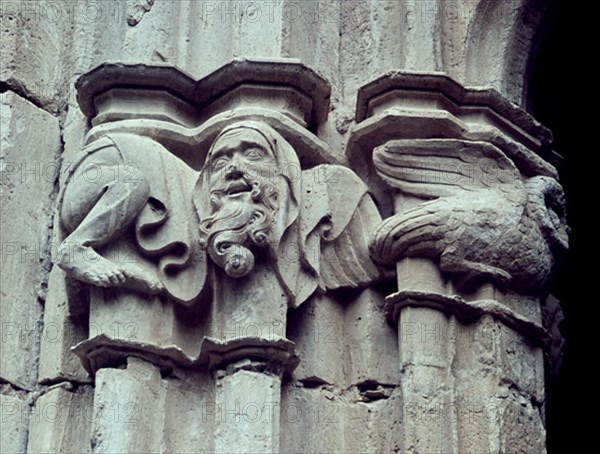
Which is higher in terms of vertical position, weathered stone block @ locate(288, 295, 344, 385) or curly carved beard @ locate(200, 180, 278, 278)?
curly carved beard @ locate(200, 180, 278, 278)

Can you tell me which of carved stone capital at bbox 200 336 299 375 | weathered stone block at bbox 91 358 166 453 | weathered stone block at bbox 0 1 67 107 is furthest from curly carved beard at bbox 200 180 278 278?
weathered stone block at bbox 0 1 67 107

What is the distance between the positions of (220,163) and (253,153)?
7cm

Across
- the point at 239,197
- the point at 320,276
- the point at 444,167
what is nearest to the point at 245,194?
the point at 239,197

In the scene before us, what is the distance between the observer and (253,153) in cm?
361

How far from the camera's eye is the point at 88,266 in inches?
140

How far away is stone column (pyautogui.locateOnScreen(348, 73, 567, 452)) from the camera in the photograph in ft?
11.5

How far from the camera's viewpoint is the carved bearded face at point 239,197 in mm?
3521

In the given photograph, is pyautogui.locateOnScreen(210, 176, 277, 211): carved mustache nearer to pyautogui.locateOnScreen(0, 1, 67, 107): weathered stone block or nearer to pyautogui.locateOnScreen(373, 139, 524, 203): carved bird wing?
pyautogui.locateOnScreen(373, 139, 524, 203): carved bird wing

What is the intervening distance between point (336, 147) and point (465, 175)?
0.31 m

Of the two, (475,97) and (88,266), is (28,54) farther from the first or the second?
(475,97)

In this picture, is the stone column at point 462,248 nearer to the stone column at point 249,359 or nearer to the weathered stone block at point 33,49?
the stone column at point 249,359

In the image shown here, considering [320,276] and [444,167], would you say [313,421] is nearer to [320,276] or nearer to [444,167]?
[320,276]

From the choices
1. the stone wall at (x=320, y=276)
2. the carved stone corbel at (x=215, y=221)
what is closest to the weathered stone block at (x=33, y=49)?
the stone wall at (x=320, y=276)

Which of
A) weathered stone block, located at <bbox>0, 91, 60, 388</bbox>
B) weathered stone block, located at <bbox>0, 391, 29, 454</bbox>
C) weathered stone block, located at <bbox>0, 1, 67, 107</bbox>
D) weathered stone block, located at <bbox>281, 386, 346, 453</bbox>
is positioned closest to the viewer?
weathered stone block, located at <bbox>281, 386, 346, 453</bbox>
